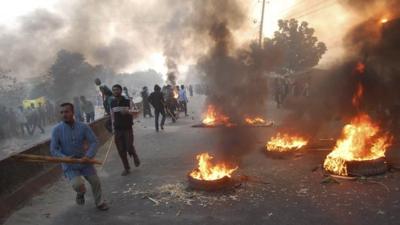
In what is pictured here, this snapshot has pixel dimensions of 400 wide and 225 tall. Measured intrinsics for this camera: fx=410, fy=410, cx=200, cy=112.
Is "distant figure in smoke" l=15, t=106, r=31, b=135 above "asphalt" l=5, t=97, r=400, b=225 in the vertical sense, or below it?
above

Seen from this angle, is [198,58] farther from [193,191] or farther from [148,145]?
[193,191]

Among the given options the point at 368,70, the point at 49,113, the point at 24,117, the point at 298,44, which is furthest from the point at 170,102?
the point at 298,44

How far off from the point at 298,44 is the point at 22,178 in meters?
26.5

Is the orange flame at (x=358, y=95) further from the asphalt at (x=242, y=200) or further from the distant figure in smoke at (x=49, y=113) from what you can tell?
the distant figure in smoke at (x=49, y=113)

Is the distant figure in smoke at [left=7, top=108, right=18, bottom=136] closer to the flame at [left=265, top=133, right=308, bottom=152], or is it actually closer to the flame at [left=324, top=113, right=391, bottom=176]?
the flame at [left=265, top=133, right=308, bottom=152]

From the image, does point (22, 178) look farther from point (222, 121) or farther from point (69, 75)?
point (69, 75)

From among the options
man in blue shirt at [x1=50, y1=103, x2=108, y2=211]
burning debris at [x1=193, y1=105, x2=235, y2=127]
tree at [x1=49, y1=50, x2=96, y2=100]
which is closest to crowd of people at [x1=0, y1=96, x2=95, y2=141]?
tree at [x1=49, y1=50, x2=96, y2=100]

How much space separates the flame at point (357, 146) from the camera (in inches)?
299

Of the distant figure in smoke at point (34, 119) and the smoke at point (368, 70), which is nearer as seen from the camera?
the smoke at point (368, 70)

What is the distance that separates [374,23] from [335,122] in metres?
4.16

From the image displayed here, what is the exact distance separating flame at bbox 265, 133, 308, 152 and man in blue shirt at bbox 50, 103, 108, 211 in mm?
4908

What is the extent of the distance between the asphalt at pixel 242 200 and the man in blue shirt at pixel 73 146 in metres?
0.58

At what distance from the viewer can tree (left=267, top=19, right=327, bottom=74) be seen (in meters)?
30.6

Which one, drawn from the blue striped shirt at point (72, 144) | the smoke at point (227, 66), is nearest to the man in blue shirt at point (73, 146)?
the blue striped shirt at point (72, 144)
